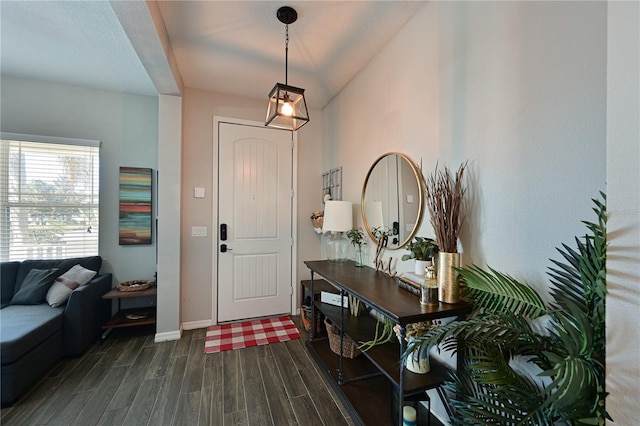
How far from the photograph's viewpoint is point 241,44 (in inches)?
84.8

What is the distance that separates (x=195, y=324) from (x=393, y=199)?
8.28 feet

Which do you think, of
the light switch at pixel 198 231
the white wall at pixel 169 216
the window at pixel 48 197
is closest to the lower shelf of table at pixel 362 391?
the white wall at pixel 169 216

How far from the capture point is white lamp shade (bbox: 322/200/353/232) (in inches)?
96.4

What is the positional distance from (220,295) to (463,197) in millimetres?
2688

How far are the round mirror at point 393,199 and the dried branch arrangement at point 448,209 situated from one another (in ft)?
0.84

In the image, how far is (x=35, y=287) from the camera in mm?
2400

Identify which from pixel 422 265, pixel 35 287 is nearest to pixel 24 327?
pixel 35 287

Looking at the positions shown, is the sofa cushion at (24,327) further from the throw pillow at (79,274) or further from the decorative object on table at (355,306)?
the decorative object on table at (355,306)

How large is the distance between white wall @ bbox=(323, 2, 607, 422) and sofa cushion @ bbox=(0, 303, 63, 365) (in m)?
2.67

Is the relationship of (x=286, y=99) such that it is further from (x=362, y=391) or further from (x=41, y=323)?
(x=41, y=323)

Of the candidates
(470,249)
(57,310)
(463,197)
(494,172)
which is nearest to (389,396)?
(470,249)

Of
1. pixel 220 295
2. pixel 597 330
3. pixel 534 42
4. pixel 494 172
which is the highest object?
pixel 534 42

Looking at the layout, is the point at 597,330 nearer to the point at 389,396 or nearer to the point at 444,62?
the point at 389,396

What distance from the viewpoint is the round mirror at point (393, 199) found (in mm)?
1812
